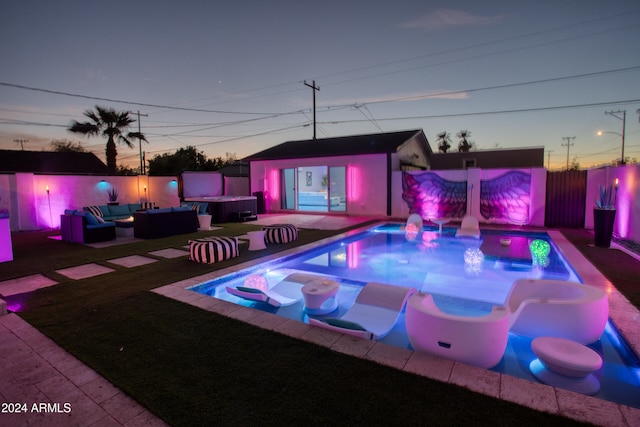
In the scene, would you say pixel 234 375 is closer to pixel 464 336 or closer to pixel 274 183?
pixel 464 336

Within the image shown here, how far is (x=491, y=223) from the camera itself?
11992mm

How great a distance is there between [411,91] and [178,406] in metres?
18.7

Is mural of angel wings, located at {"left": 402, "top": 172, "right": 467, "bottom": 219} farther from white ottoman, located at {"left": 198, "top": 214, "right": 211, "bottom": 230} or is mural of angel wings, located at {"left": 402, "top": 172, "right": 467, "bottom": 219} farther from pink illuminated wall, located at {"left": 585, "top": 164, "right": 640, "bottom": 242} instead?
white ottoman, located at {"left": 198, "top": 214, "right": 211, "bottom": 230}

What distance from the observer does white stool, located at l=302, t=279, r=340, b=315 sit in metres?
4.49

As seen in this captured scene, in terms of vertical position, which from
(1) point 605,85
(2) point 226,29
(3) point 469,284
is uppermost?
(2) point 226,29

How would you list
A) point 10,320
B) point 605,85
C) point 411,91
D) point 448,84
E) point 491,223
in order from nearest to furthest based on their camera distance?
point 10,320, point 491,223, point 605,85, point 448,84, point 411,91

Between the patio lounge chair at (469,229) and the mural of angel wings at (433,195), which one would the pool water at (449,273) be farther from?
the mural of angel wings at (433,195)

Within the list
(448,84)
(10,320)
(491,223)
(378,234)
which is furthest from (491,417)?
(448,84)

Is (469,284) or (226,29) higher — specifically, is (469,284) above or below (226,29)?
below

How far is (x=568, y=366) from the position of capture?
108 inches

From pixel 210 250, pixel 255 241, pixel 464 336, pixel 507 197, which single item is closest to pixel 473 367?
pixel 464 336

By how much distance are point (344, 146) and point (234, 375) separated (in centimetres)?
1404

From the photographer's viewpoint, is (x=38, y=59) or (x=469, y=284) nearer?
(x=469, y=284)

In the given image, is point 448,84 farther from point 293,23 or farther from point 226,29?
point 226,29
